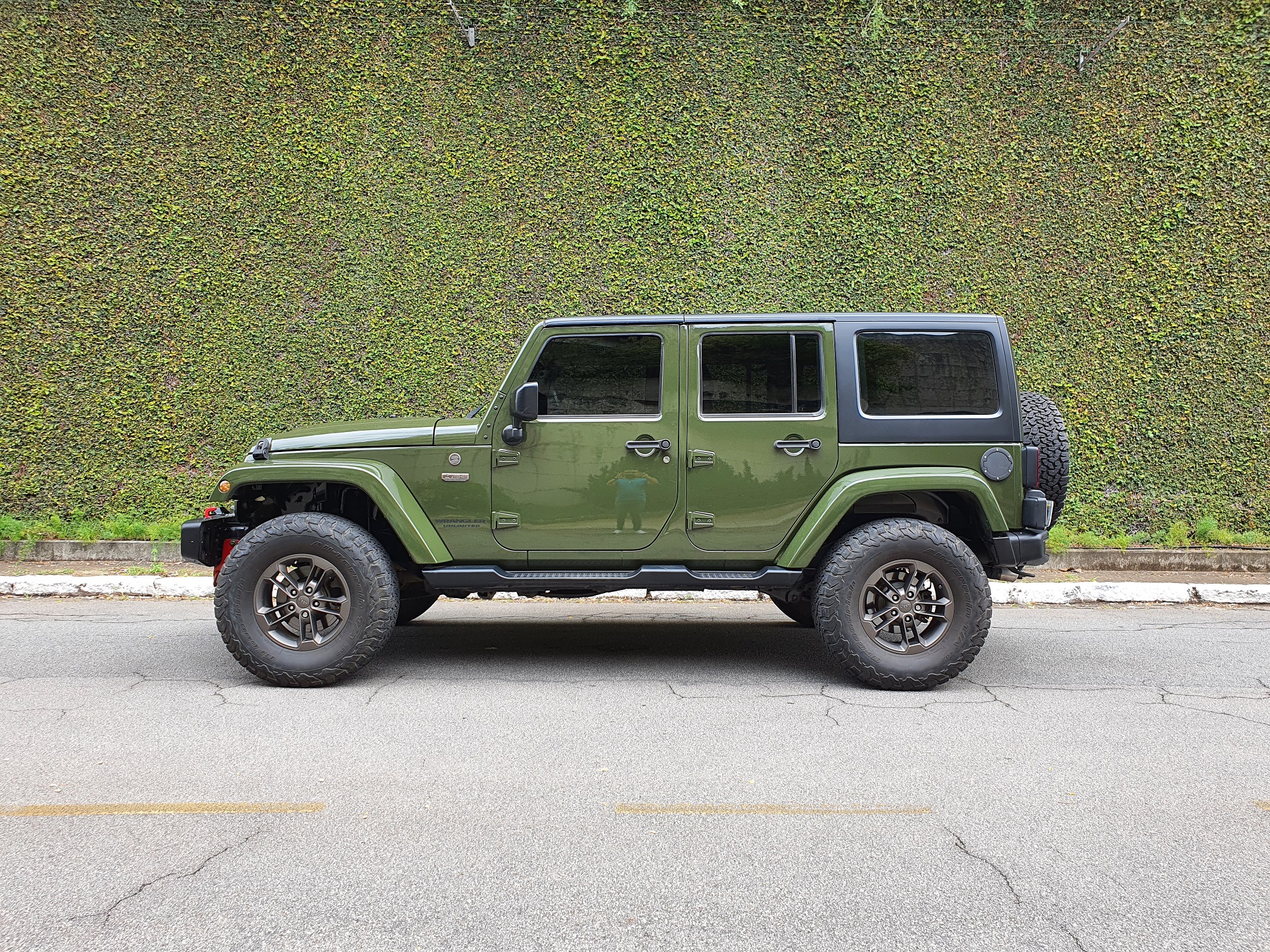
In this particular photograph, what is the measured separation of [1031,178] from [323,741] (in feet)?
30.9

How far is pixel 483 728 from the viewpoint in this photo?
436 centimetres

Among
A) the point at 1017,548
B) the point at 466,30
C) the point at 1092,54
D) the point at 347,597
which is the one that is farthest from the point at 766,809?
the point at 1092,54

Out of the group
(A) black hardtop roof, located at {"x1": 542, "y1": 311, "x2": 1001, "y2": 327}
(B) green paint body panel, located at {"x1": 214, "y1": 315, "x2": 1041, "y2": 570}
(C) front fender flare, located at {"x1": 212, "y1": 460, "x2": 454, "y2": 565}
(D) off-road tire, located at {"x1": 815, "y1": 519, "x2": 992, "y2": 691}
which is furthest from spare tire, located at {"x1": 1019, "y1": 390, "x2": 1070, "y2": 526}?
(C) front fender flare, located at {"x1": 212, "y1": 460, "x2": 454, "y2": 565}

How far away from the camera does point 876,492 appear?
5152mm

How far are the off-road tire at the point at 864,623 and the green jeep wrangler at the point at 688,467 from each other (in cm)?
8

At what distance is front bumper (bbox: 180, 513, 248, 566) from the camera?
5.29 meters

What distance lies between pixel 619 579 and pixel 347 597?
1.56m

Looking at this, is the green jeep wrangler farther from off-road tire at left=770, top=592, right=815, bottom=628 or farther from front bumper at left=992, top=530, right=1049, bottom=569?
off-road tire at left=770, top=592, right=815, bottom=628

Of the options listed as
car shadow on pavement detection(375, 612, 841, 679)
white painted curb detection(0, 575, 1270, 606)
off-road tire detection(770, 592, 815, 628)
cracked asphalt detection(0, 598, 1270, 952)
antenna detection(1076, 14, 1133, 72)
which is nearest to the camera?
cracked asphalt detection(0, 598, 1270, 952)

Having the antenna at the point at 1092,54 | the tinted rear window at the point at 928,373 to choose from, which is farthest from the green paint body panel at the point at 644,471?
the antenna at the point at 1092,54

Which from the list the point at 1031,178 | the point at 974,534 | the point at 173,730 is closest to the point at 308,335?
the point at 173,730

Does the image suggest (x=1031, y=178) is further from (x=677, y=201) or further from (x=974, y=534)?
(x=974, y=534)

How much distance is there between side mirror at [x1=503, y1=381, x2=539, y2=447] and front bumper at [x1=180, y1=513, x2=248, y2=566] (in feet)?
5.78

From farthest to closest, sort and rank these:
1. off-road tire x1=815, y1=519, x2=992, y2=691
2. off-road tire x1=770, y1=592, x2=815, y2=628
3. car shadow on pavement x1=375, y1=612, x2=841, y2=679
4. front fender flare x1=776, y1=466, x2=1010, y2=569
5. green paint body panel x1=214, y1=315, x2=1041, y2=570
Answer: off-road tire x1=770, y1=592, x2=815, y2=628 → car shadow on pavement x1=375, y1=612, x2=841, y2=679 → green paint body panel x1=214, y1=315, x2=1041, y2=570 → front fender flare x1=776, y1=466, x2=1010, y2=569 → off-road tire x1=815, y1=519, x2=992, y2=691
